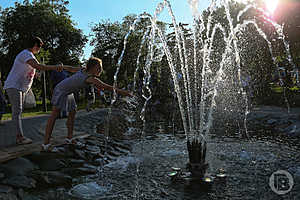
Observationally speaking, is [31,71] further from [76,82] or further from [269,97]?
[269,97]

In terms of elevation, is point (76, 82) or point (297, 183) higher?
point (76, 82)

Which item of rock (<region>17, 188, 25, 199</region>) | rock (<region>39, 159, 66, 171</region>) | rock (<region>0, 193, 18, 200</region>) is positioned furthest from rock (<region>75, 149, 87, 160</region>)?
rock (<region>0, 193, 18, 200</region>)

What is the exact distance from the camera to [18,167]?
3480 millimetres

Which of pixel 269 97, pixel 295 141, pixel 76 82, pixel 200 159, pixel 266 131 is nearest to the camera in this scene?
pixel 200 159

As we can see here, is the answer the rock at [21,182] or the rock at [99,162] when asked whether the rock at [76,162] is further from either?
the rock at [21,182]

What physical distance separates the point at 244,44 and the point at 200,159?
42.3 feet

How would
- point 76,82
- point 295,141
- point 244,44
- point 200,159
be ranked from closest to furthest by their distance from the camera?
point 200,159 < point 76,82 < point 295,141 < point 244,44

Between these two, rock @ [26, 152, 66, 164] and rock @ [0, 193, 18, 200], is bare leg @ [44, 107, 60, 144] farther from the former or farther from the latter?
rock @ [0, 193, 18, 200]

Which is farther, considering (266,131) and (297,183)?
(266,131)

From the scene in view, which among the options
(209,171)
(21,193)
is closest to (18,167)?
(21,193)

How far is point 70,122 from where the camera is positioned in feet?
15.8

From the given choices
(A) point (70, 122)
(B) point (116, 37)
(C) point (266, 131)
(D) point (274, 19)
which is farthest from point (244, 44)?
(B) point (116, 37)

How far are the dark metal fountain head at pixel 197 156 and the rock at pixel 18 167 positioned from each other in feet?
6.78

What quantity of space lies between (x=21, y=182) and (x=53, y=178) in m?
0.35
